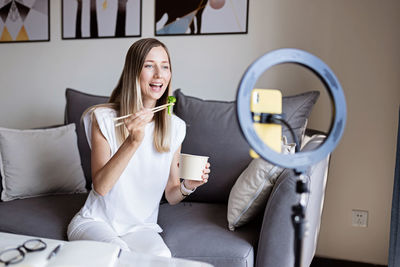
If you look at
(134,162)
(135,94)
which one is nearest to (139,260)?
(134,162)

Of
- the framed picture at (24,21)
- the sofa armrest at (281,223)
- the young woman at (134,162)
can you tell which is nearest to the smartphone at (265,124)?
the sofa armrest at (281,223)

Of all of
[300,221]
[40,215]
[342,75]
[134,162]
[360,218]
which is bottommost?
[360,218]

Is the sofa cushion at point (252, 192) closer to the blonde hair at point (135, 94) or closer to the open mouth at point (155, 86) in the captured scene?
the blonde hair at point (135, 94)

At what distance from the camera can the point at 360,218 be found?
2082mm

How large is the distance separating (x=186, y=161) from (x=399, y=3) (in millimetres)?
1532

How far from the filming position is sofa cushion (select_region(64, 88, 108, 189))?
205cm

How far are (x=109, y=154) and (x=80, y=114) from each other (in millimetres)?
864

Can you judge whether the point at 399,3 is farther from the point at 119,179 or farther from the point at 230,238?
the point at 119,179

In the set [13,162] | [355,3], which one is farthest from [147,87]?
[355,3]

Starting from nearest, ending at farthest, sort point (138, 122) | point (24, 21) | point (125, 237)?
1. point (138, 122)
2. point (125, 237)
3. point (24, 21)

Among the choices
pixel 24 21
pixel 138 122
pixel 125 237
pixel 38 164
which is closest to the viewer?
pixel 138 122

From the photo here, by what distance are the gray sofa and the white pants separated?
106mm

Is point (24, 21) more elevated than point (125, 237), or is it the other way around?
point (24, 21)

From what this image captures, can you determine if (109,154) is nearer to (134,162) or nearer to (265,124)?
(134,162)
